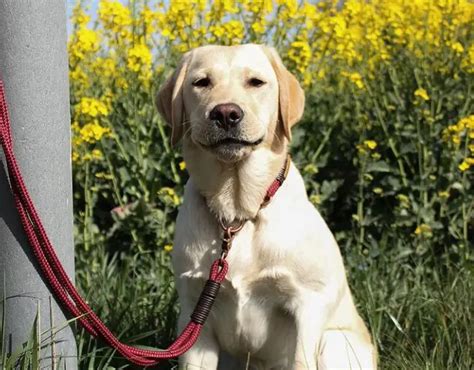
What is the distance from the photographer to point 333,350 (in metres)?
3.21

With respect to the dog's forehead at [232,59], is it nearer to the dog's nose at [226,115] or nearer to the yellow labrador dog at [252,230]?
the yellow labrador dog at [252,230]

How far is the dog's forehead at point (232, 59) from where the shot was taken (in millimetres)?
3201

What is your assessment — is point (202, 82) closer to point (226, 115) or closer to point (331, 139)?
point (226, 115)

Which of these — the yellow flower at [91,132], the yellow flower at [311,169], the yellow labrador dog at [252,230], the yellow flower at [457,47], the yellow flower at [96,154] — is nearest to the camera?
the yellow labrador dog at [252,230]

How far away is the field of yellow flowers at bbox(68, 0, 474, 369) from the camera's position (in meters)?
4.70

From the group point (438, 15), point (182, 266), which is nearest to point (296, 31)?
point (438, 15)

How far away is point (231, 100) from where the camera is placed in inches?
120

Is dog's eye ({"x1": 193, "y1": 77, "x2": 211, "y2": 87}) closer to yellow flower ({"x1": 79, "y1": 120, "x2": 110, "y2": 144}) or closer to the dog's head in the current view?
the dog's head

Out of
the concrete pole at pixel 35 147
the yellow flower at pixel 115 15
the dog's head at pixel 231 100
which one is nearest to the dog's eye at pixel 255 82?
the dog's head at pixel 231 100

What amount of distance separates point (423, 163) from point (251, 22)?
1269mm

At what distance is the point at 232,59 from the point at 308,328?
1007 mm

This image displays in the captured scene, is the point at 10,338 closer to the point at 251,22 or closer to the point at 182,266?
the point at 182,266

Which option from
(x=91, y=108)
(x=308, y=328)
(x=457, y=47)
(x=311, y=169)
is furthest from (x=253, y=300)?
(x=457, y=47)

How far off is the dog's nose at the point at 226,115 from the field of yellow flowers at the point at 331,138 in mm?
1511
